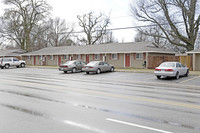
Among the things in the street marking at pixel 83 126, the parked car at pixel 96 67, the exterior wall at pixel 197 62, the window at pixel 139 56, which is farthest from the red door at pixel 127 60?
the street marking at pixel 83 126

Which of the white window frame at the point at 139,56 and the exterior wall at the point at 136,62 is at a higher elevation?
the white window frame at the point at 139,56

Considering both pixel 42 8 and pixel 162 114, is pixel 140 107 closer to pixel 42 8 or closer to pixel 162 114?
pixel 162 114

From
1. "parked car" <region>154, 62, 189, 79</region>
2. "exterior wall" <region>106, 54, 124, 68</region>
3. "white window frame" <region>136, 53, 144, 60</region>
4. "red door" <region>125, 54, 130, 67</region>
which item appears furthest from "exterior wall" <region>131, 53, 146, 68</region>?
"parked car" <region>154, 62, 189, 79</region>

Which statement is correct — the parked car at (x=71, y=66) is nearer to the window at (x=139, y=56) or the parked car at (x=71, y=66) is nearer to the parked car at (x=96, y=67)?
the parked car at (x=96, y=67)

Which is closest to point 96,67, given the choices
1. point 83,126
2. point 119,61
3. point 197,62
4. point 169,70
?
point 169,70

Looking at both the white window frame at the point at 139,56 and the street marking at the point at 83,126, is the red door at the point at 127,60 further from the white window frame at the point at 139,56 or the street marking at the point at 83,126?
the street marking at the point at 83,126

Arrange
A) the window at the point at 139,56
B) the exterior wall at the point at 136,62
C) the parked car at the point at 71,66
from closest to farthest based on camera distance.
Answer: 1. the parked car at the point at 71,66
2. the exterior wall at the point at 136,62
3. the window at the point at 139,56

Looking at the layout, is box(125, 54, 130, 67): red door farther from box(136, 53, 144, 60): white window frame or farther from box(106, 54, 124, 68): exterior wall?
box(136, 53, 144, 60): white window frame

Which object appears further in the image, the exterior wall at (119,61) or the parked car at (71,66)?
the exterior wall at (119,61)

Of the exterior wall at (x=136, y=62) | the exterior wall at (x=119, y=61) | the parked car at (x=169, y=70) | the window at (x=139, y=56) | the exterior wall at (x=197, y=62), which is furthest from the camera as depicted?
the exterior wall at (x=119, y=61)

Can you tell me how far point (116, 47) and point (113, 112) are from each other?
3054 cm

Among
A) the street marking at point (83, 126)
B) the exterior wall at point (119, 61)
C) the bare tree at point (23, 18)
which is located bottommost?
the street marking at point (83, 126)

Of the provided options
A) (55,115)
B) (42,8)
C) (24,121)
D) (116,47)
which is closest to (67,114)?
(55,115)

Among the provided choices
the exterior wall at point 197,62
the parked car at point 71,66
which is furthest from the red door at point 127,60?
the exterior wall at point 197,62
